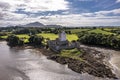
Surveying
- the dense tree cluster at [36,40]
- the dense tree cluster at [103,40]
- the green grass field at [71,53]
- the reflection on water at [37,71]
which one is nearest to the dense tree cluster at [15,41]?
the dense tree cluster at [36,40]

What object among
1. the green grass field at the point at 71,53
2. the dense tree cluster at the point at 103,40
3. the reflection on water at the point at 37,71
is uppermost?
the dense tree cluster at the point at 103,40

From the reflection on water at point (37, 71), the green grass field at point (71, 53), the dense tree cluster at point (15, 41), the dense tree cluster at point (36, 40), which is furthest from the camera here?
the dense tree cluster at point (15, 41)

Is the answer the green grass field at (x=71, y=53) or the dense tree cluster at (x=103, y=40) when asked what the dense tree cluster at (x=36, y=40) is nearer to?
the dense tree cluster at (x=103, y=40)

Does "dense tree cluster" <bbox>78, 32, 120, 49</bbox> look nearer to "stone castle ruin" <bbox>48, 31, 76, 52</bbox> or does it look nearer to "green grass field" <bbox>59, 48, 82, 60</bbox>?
"stone castle ruin" <bbox>48, 31, 76, 52</bbox>

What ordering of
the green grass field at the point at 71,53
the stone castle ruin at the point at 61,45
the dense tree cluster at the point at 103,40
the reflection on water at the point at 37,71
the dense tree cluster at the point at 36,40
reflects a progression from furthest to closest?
the dense tree cluster at the point at 36,40, the dense tree cluster at the point at 103,40, the stone castle ruin at the point at 61,45, the green grass field at the point at 71,53, the reflection on water at the point at 37,71

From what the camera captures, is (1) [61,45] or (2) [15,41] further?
(2) [15,41]

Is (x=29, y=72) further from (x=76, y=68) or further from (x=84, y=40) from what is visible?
(x=84, y=40)

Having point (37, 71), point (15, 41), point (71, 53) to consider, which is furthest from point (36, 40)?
point (37, 71)

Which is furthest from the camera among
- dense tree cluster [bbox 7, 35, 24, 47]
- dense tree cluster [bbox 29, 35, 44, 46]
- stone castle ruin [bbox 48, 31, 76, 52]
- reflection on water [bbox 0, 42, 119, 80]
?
dense tree cluster [bbox 7, 35, 24, 47]

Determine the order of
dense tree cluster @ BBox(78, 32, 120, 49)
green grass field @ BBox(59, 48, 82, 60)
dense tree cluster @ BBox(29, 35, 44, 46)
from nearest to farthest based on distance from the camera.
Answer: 1. green grass field @ BBox(59, 48, 82, 60)
2. dense tree cluster @ BBox(78, 32, 120, 49)
3. dense tree cluster @ BBox(29, 35, 44, 46)

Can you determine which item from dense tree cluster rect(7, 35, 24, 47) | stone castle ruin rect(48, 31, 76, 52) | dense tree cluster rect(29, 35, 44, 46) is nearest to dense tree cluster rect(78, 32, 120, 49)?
stone castle ruin rect(48, 31, 76, 52)

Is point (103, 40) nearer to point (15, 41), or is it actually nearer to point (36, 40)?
point (36, 40)
